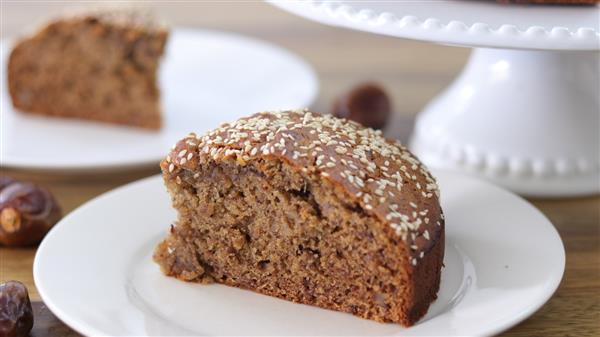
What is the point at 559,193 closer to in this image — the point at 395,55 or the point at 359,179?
the point at 359,179

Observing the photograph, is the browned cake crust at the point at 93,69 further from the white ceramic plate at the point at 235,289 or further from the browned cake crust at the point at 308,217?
the browned cake crust at the point at 308,217

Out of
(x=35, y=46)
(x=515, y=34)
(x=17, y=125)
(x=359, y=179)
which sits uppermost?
(x=515, y=34)

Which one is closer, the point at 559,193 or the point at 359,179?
the point at 359,179

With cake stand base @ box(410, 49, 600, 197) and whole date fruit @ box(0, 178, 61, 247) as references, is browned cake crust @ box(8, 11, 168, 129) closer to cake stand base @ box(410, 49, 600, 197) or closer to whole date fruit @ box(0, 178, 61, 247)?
whole date fruit @ box(0, 178, 61, 247)

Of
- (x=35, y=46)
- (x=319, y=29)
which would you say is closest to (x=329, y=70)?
(x=319, y=29)

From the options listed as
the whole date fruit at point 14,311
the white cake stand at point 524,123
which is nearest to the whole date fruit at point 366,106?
the white cake stand at point 524,123

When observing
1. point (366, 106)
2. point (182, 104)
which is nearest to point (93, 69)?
point (182, 104)
